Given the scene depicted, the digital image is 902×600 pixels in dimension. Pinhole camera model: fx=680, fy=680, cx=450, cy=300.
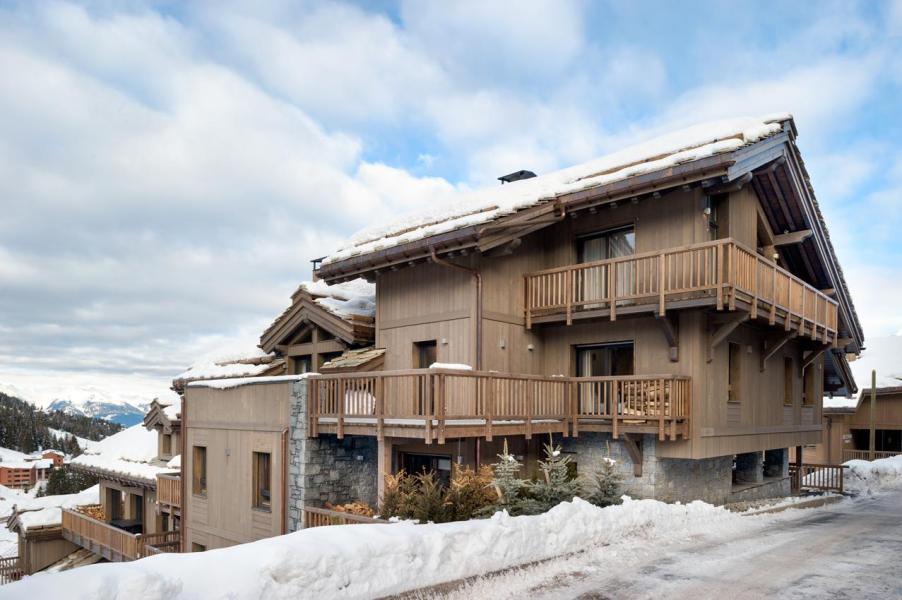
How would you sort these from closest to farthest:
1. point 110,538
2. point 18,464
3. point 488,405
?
point 488,405 → point 110,538 → point 18,464

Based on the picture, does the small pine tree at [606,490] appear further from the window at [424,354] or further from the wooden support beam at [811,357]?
the wooden support beam at [811,357]

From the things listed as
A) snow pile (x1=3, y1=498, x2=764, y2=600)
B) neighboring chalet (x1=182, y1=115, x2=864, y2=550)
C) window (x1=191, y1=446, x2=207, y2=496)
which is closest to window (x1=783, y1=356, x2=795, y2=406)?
neighboring chalet (x1=182, y1=115, x2=864, y2=550)

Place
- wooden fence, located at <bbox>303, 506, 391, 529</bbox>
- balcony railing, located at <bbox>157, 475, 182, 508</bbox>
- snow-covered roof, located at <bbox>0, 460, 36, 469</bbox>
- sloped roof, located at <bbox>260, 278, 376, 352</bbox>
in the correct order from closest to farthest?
wooden fence, located at <bbox>303, 506, 391, 529</bbox>, sloped roof, located at <bbox>260, 278, 376, 352</bbox>, balcony railing, located at <bbox>157, 475, 182, 508</bbox>, snow-covered roof, located at <bbox>0, 460, 36, 469</bbox>

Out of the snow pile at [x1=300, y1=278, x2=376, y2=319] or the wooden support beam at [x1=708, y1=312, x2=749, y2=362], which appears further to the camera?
the snow pile at [x1=300, y1=278, x2=376, y2=319]

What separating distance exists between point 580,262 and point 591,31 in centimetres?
577

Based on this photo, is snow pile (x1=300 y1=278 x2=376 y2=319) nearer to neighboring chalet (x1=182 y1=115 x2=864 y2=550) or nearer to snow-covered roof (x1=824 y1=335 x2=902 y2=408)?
A: neighboring chalet (x1=182 y1=115 x2=864 y2=550)

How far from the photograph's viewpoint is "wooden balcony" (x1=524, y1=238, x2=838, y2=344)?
1453 centimetres

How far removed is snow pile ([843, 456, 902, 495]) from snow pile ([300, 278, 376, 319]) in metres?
18.5

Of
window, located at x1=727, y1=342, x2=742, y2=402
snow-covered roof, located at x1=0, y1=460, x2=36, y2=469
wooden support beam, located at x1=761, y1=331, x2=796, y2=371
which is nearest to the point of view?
window, located at x1=727, y1=342, x2=742, y2=402

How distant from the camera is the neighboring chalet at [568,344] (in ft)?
49.3

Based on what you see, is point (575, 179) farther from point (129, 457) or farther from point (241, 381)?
point (129, 457)

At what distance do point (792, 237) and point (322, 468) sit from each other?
14560 mm

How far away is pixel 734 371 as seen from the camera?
1758 cm

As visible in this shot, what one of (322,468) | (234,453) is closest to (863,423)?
(322,468)
